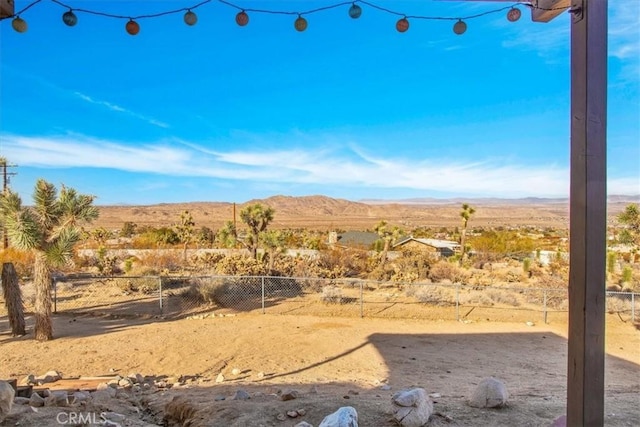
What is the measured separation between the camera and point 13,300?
31.0 ft

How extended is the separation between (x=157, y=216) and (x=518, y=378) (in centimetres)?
9277

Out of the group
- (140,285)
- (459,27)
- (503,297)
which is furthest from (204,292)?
(459,27)

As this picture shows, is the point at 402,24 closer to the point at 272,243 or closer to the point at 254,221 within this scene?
the point at 272,243

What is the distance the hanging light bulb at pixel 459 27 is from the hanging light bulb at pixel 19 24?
3700 millimetres

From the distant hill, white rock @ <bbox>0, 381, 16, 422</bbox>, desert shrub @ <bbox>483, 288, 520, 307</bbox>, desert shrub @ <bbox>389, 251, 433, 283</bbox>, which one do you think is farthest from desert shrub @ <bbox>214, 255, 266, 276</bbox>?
the distant hill

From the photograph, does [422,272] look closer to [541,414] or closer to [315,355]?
[315,355]

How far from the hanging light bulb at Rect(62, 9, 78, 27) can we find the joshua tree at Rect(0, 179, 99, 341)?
6.83 metres

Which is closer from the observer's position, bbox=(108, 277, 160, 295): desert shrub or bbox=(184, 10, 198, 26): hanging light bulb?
bbox=(184, 10, 198, 26): hanging light bulb

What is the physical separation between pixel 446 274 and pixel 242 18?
1668 cm

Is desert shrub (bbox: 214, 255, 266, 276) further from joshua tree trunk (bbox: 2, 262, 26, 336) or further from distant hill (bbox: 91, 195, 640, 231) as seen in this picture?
distant hill (bbox: 91, 195, 640, 231)

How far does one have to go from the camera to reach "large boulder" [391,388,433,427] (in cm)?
346

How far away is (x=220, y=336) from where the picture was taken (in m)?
9.46

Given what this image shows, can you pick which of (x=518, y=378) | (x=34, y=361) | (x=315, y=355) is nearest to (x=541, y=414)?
(x=518, y=378)

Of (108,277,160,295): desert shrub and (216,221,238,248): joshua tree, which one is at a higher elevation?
(216,221,238,248): joshua tree
